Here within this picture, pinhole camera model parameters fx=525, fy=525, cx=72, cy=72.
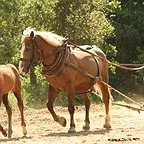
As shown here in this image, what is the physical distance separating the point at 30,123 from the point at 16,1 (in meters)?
8.27

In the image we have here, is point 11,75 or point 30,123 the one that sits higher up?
point 11,75

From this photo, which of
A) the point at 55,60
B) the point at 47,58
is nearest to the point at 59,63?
the point at 55,60

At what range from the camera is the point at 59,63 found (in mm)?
10984

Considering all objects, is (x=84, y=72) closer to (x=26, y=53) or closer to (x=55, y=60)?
(x=55, y=60)

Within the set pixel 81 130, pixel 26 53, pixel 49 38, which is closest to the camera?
pixel 26 53

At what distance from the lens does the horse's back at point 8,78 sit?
437 inches

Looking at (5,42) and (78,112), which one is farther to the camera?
(5,42)

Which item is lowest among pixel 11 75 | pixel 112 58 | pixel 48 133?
pixel 48 133

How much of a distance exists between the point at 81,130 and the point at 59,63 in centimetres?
197

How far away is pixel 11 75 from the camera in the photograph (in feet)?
37.6

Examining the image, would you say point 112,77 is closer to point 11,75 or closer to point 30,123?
point 30,123

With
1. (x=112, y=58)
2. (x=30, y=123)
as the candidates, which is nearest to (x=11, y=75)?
(x=30, y=123)

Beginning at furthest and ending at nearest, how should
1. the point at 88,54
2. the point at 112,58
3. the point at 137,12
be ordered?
the point at 137,12 → the point at 112,58 → the point at 88,54

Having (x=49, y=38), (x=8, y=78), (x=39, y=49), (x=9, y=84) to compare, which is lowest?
(x=9, y=84)
